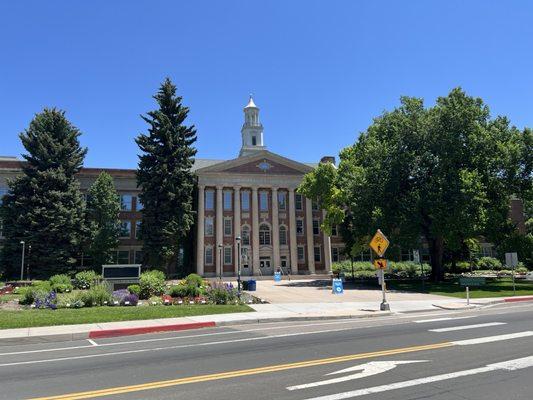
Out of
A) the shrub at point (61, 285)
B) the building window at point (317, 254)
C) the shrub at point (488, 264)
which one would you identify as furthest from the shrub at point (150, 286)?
the shrub at point (488, 264)

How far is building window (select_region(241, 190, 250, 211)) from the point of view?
197 feet

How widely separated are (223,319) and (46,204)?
114 feet

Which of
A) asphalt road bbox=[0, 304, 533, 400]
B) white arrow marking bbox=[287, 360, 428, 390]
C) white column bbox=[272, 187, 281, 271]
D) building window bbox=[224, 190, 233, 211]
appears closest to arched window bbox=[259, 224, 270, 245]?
white column bbox=[272, 187, 281, 271]

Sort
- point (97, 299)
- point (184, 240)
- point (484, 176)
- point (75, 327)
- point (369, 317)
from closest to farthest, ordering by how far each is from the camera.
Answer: point (75, 327)
point (369, 317)
point (97, 299)
point (484, 176)
point (184, 240)

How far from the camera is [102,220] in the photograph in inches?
1978

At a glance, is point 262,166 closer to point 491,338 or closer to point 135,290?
point 135,290

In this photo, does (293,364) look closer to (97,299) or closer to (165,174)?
(97,299)

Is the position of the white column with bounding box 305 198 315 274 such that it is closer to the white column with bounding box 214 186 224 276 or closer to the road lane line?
the white column with bounding box 214 186 224 276

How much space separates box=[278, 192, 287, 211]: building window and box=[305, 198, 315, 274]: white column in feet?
10.3

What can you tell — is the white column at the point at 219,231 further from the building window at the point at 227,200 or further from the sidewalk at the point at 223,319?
the sidewalk at the point at 223,319

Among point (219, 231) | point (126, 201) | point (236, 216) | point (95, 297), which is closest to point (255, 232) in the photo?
point (236, 216)

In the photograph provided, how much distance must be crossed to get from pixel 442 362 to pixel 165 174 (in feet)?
140

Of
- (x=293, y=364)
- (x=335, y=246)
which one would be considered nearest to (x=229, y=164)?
(x=335, y=246)

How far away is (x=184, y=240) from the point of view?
5750 cm
